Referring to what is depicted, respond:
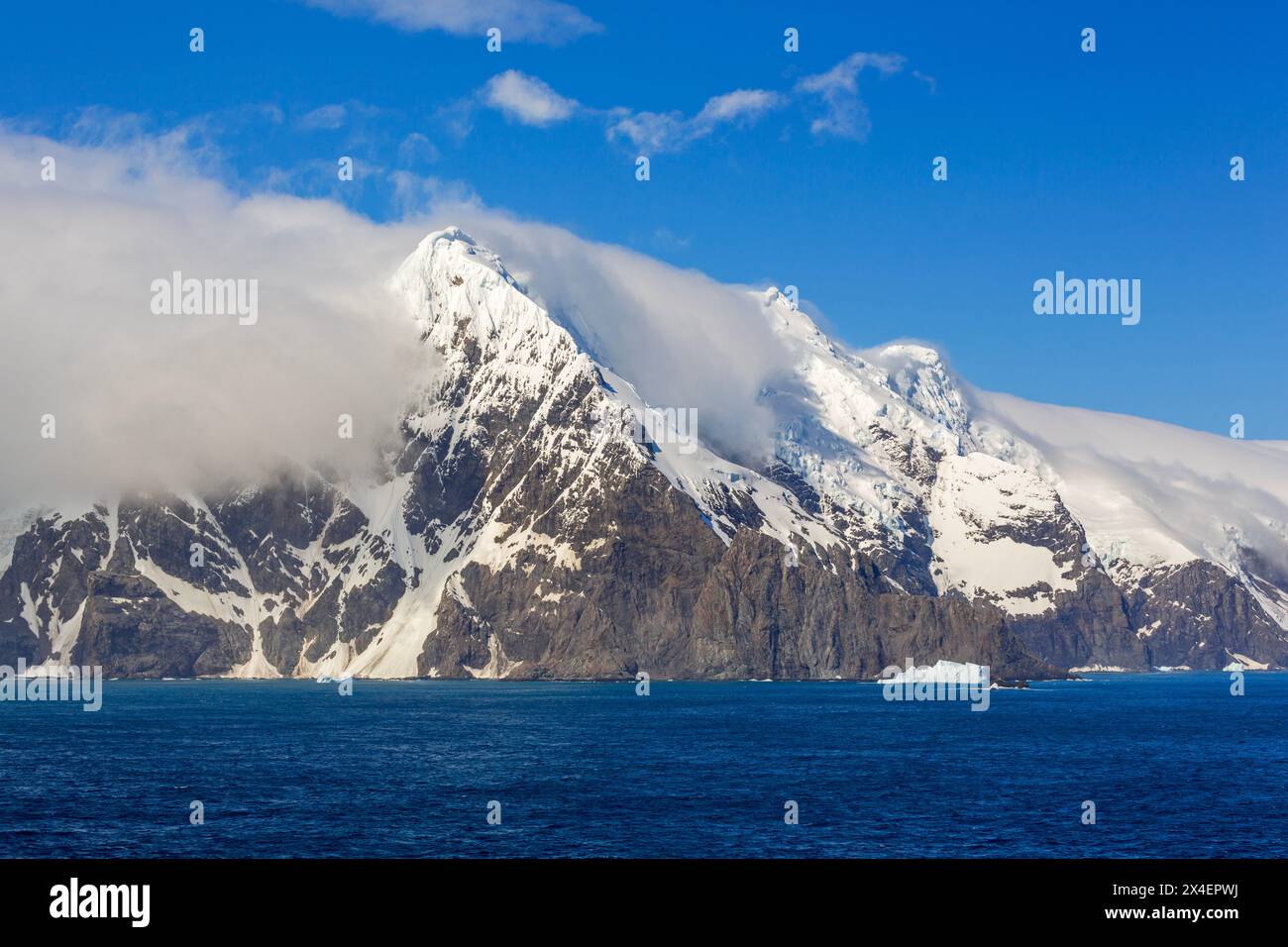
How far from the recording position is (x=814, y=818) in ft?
357

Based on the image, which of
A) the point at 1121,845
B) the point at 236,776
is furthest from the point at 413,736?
the point at 1121,845
